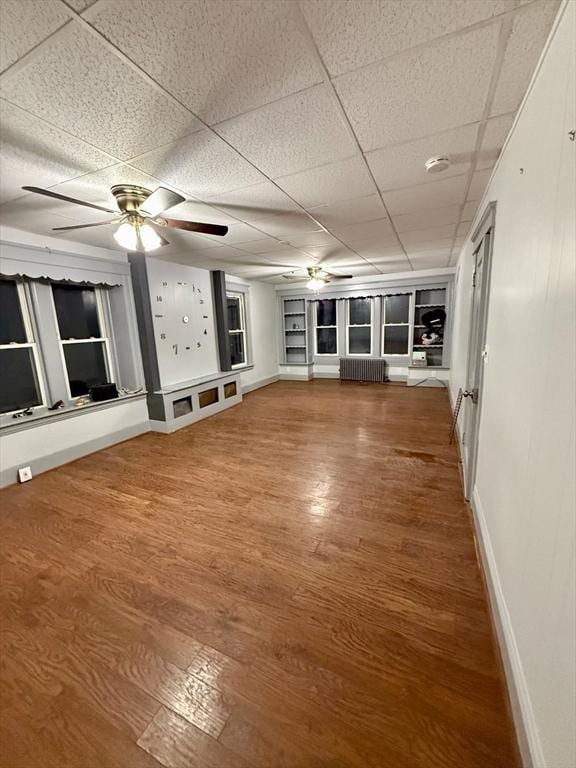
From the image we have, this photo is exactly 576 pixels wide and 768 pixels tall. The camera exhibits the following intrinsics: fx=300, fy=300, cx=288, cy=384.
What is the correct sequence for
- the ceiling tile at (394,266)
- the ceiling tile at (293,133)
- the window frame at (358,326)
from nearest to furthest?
the ceiling tile at (293,133)
the ceiling tile at (394,266)
the window frame at (358,326)

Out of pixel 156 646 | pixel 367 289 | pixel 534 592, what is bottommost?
pixel 156 646

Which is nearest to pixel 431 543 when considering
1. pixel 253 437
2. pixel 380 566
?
pixel 380 566

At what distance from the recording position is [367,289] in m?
7.23

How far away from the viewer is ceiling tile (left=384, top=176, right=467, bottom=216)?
2.37 metres

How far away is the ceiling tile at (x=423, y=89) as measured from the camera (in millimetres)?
1181

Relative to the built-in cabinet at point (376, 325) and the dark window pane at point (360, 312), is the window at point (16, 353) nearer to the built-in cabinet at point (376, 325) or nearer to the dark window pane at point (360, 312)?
the built-in cabinet at point (376, 325)

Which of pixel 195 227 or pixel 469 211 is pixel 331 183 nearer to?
pixel 195 227

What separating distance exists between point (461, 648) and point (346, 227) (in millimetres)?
3578

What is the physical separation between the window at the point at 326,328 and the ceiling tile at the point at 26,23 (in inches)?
278

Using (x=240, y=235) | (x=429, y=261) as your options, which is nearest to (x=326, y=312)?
(x=429, y=261)

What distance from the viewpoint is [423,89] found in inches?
53.9

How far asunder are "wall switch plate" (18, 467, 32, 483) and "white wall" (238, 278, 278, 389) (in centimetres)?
415

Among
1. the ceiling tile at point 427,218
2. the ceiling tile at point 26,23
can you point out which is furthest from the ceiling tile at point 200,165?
the ceiling tile at point 427,218

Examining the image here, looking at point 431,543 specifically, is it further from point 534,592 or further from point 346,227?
point 346,227
